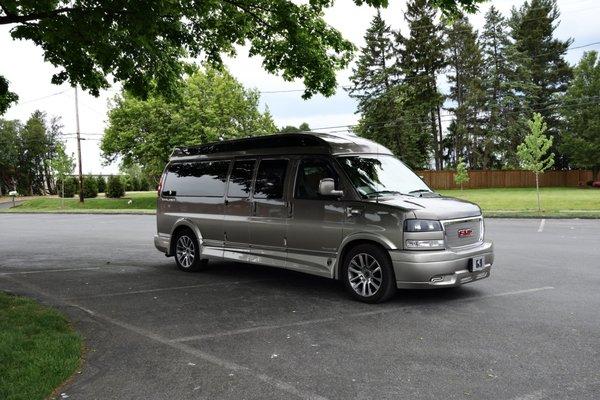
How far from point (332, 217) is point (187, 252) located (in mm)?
3595

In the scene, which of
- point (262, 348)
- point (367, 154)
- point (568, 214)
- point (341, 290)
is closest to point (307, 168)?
point (367, 154)

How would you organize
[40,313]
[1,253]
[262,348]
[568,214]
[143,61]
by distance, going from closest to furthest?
1. [262,348]
2. [40,313]
3. [143,61]
4. [1,253]
5. [568,214]

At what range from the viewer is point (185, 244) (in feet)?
30.8

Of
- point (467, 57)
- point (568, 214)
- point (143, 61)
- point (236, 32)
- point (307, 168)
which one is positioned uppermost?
point (467, 57)

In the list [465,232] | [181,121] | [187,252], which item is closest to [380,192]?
[465,232]

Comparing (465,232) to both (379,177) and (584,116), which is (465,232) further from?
(584,116)

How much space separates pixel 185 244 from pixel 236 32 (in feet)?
21.2

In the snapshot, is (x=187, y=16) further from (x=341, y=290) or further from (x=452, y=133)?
(x=452, y=133)

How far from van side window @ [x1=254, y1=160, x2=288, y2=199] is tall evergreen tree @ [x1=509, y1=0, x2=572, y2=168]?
61.5 m

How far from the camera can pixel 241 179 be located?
8242 mm

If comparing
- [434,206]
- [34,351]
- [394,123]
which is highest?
[394,123]

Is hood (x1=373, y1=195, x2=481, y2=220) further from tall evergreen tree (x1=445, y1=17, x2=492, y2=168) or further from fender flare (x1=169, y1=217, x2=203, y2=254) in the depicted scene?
A: tall evergreen tree (x1=445, y1=17, x2=492, y2=168)

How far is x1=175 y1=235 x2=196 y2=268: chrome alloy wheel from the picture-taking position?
364 inches

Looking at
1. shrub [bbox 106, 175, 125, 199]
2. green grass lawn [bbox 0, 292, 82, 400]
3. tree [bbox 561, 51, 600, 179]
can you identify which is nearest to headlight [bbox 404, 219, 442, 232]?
green grass lawn [bbox 0, 292, 82, 400]
